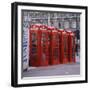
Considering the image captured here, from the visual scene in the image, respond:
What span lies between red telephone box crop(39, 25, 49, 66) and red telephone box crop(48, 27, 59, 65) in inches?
1.5

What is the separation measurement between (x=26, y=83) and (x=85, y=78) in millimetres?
554

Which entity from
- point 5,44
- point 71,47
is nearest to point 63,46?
point 71,47

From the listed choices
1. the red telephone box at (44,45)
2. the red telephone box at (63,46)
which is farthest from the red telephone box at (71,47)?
the red telephone box at (44,45)

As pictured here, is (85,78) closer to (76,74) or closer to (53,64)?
(76,74)

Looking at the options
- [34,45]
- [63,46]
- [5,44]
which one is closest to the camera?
[5,44]

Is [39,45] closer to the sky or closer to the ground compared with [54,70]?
→ closer to the sky

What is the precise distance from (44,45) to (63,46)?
0.18 meters

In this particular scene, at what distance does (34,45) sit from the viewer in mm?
2494

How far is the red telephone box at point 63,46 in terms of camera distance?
102 inches

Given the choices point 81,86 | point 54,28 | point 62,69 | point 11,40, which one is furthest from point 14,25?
point 81,86

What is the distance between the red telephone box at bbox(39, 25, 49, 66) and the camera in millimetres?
2527

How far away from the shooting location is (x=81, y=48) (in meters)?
2.68

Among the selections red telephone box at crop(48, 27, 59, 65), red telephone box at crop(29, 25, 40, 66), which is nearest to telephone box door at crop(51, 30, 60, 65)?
red telephone box at crop(48, 27, 59, 65)

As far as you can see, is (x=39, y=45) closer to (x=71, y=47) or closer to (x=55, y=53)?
(x=55, y=53)
